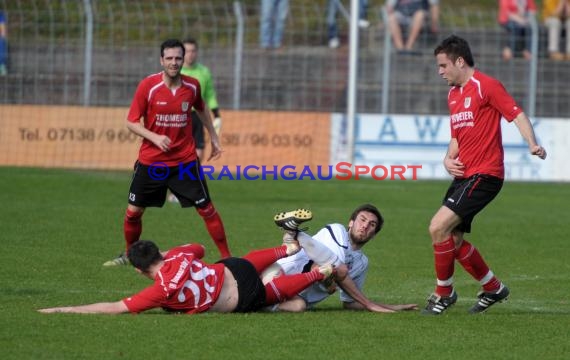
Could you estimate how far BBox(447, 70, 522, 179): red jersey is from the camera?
8.82 m

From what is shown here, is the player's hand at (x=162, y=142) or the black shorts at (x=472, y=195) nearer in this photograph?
the black shorts at (x=472, y=195)

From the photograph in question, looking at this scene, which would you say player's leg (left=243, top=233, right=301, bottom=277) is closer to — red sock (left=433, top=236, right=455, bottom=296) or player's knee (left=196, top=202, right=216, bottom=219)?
red sock (left=433, top=236, right=455, bottom=296)

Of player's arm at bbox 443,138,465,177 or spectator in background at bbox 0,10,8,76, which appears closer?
player's arm at bbox 443,138,465,177

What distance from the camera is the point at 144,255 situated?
812 centimetres

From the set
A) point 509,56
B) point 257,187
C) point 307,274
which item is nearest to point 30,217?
point 257,187

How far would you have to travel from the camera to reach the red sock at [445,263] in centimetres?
889

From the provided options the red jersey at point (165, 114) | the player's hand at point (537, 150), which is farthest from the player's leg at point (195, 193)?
the player's hand at point (537, 150)

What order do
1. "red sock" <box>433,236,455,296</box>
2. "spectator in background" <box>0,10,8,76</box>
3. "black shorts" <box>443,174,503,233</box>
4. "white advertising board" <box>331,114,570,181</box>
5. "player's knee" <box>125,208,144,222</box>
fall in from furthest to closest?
"spectator in background" <box>0,10,8,76</box> → "white advertising board" <box>331,114,570,181</box> → "player's knee" <box>125,208,144,222</box> → "red sock" <box>433,236,455,296</box> → "black shorts" <box>443,174,503,233</box>

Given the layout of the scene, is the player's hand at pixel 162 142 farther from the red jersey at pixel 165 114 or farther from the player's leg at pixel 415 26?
the player's leg at pixel 415 26

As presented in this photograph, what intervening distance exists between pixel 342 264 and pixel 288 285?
49cm

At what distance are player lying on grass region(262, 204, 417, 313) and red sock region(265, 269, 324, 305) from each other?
0.11m

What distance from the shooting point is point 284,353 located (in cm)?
727

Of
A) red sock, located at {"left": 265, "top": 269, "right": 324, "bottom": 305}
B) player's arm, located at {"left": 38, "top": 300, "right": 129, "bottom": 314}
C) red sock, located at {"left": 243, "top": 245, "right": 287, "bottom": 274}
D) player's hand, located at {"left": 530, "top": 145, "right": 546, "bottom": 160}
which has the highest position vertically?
player's hand, located at {"left": 530, "top": 145, "right": 546, "bottom": 160}

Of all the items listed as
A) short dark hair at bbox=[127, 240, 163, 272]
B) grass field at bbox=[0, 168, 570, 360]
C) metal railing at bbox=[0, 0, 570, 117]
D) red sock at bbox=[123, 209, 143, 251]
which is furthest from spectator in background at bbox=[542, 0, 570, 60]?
Answer: short dark hair at bbox=[127, 240, 163, 272]
